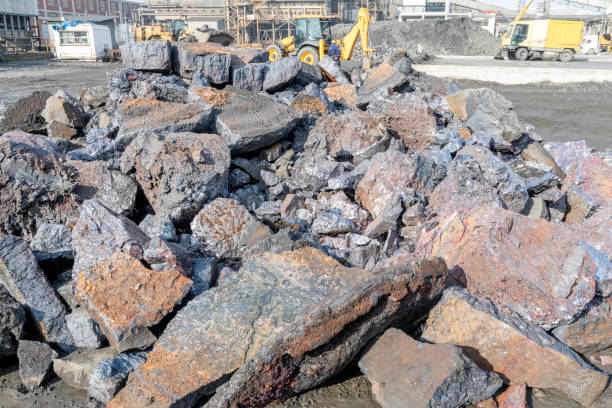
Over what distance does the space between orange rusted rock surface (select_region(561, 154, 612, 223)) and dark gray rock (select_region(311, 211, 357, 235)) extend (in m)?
2.36

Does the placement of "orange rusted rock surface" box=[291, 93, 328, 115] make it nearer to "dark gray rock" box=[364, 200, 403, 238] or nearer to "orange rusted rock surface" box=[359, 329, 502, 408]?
"dark gray rock" box=[364, 200, 403, 238]

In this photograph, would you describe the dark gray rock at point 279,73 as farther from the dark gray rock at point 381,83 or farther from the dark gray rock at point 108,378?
the dark gray rock at point 108,378

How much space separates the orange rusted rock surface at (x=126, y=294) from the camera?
2.47 meters

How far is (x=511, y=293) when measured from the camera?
282 cm

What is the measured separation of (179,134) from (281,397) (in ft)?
8.78

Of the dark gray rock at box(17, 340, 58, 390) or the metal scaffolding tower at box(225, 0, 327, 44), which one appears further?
the metal scaffolding tower at box(225, 0, 327, 44)

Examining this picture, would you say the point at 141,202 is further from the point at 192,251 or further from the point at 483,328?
the point at 483,328

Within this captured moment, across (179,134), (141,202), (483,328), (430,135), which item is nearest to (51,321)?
(141,202)

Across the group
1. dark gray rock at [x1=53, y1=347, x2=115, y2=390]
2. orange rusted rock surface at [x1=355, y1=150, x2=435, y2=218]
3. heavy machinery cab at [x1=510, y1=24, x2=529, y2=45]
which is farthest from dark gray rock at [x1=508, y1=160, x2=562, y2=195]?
heavy machinery cab at [x1=510, y1=24, x2=529, y2=45]

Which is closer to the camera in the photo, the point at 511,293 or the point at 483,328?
the point at 483,328

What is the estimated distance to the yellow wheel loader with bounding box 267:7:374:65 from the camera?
A: 44.2 feet

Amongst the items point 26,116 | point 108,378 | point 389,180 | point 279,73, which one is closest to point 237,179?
point 389,180

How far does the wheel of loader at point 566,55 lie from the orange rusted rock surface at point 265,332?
22106 millimetres

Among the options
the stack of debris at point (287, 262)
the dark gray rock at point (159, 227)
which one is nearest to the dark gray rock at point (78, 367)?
the stack of debris at point (287, 262)
